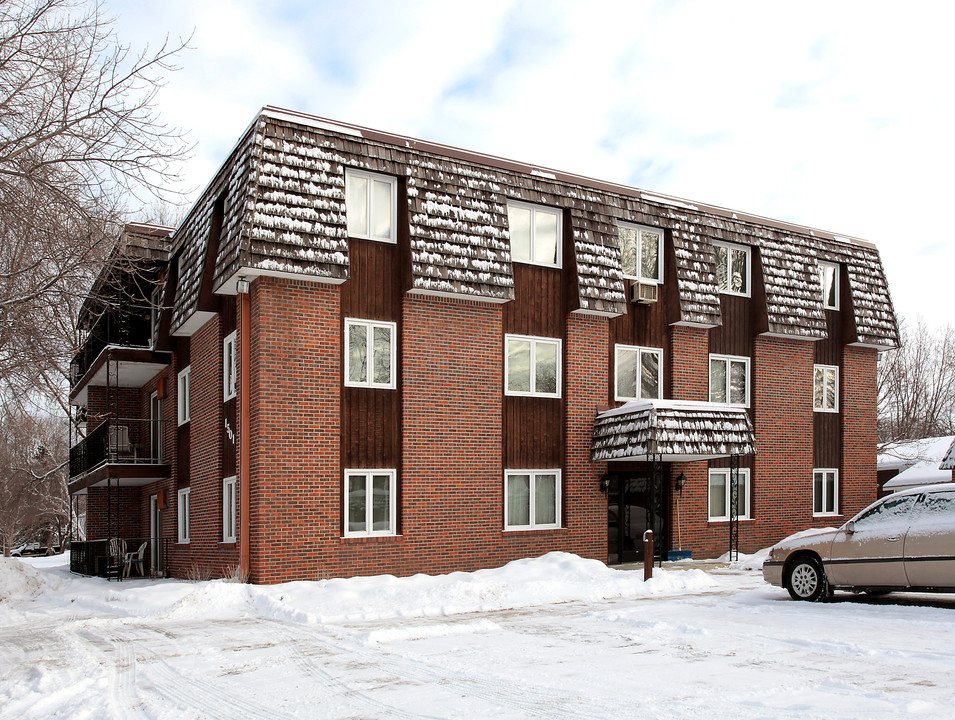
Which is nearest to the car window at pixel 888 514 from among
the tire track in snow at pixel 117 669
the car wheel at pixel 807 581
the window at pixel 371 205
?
the car wheel at pixel 807 581

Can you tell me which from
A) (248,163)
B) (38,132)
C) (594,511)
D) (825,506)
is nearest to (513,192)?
(248,163)

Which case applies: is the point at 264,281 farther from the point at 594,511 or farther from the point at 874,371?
the point at 874,371

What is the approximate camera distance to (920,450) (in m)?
35.6

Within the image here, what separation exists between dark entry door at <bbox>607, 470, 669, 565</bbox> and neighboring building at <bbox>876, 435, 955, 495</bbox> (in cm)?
1276

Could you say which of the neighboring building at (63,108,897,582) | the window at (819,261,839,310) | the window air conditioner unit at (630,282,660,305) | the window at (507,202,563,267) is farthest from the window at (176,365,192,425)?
the window at (819,261,839,310)

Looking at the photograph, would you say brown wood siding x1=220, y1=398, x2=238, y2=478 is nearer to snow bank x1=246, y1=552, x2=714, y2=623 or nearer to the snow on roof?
snow bank x1=246, y1=552, x2=714, y2=623

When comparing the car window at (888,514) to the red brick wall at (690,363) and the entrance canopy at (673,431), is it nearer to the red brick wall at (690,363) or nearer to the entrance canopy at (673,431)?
the entrance canopy at (673,431)

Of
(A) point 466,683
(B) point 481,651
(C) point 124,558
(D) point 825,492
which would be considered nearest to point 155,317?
(C) point 124,558

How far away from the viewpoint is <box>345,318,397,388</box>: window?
17.1 meters

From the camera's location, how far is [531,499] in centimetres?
1894

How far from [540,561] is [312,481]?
4577 millimetres

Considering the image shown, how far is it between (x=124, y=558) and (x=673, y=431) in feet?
49.2

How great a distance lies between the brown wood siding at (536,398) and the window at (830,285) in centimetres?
856

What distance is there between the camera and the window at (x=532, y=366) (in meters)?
19.0
